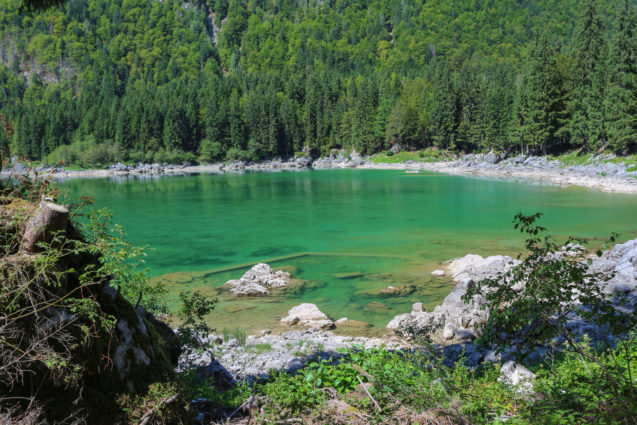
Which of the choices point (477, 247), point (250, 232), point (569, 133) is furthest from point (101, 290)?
point (569, 133)

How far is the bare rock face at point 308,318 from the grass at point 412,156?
8585cm

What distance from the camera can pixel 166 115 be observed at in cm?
12231

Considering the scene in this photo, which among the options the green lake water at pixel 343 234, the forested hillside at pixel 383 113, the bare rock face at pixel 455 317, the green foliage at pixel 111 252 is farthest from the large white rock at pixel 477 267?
the forested hillside at pixel 383 113

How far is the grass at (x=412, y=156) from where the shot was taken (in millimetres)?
95438

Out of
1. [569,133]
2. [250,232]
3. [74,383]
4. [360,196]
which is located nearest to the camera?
[74,383]

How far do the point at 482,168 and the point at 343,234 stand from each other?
55.6m

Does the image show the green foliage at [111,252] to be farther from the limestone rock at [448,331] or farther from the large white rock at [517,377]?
the limestone rock at [448,331]

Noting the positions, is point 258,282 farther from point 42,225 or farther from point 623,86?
point 623,86

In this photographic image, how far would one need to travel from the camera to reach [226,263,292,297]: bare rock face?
51.3 feet

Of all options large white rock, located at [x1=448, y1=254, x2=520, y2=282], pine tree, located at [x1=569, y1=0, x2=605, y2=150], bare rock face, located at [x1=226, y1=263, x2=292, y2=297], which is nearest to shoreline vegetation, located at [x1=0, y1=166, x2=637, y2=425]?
large white rock, located at [x1=448, y1=254, x2=520, y2=282]

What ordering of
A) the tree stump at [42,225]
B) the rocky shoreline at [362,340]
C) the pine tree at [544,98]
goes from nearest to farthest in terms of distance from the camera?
the tree stump at [42,225] < the rocky shoreline at [362,340] < the pine tree at [544,98]

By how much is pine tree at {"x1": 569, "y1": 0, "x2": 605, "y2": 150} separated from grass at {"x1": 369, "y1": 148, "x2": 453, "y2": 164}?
3301 cm

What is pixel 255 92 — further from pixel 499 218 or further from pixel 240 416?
pixel 240 416

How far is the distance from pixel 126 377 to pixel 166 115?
128611 mm
